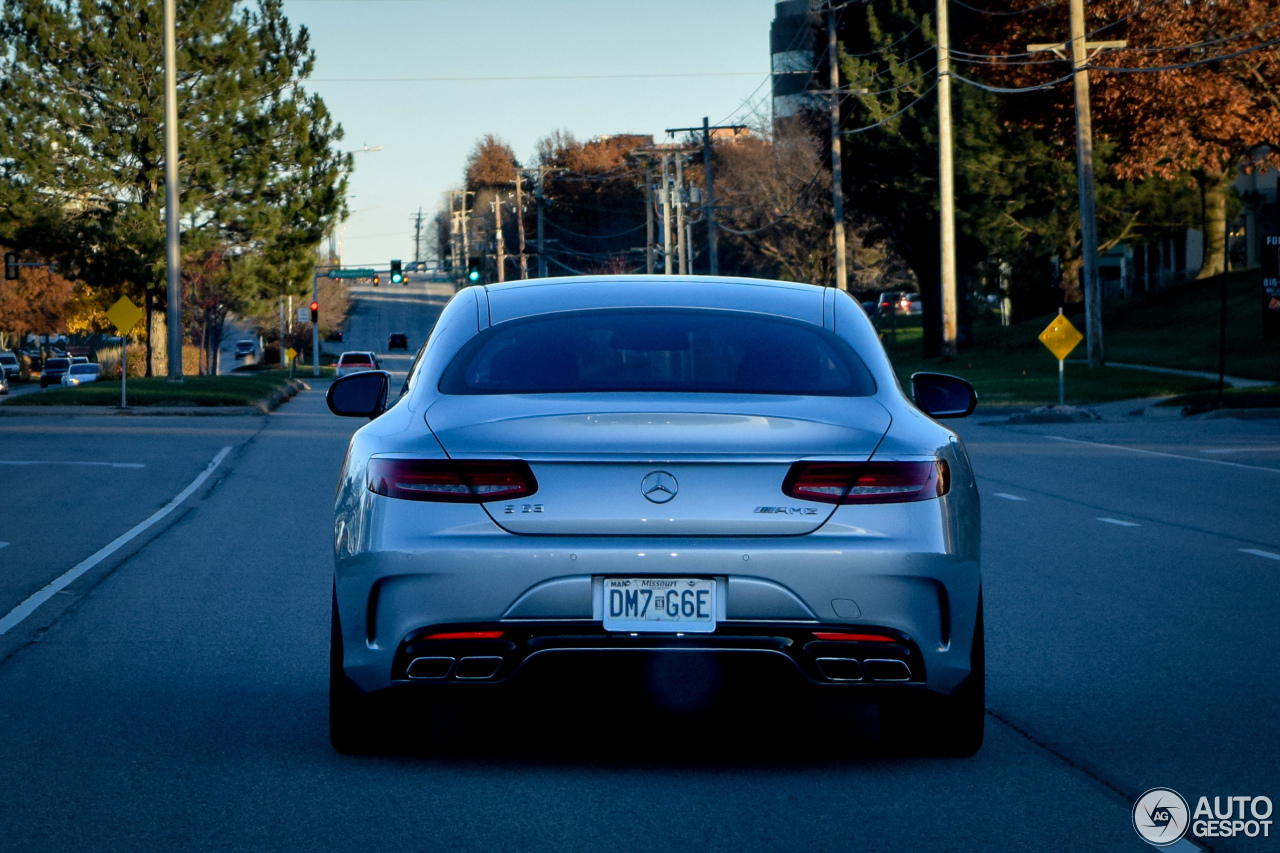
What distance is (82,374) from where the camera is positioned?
7456cm

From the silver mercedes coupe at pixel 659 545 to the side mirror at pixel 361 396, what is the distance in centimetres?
120

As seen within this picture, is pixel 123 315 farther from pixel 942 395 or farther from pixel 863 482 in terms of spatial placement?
pixel 863 482

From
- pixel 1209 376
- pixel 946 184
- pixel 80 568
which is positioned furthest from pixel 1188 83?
pixel 80 568

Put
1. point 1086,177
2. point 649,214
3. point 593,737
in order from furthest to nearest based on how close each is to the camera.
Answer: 1. point 649,214
2. point 1086,177
3. point 593,737

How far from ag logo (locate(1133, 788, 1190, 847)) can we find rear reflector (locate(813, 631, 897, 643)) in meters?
0.90

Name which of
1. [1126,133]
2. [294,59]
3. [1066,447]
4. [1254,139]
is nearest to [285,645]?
[1066,447]

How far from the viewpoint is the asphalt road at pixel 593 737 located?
16.9 ft

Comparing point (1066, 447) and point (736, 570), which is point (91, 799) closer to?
point (736, 570)

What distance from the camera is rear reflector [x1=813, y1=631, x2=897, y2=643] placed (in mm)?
5453

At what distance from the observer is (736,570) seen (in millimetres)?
5348

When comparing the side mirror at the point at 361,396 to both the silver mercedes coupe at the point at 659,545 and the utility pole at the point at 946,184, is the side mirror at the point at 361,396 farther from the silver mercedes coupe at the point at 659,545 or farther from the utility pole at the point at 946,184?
the utility pole at the point at 946,184

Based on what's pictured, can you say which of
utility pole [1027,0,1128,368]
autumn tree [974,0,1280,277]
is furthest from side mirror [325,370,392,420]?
autumn tree [974,0,1280,277]

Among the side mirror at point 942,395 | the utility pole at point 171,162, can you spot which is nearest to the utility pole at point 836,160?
the utility pole at point 171,162

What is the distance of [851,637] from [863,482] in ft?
1.59
